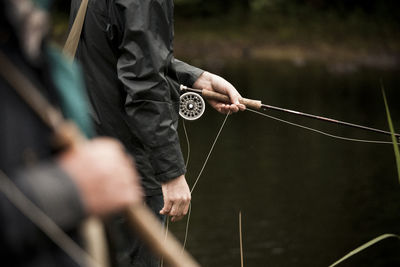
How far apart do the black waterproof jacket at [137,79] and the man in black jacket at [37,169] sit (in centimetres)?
120

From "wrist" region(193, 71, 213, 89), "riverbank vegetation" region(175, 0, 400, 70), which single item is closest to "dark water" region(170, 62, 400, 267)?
"wrist" region(193, 71, 213, 89)

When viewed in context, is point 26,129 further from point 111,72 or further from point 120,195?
point 111,72

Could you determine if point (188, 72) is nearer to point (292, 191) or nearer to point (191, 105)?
point (191, 105)

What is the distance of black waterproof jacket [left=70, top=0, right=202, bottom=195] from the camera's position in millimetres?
2250

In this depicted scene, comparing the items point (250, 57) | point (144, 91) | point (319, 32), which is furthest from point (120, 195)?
point (319, 32)

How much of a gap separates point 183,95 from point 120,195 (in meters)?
1.93

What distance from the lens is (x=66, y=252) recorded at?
3.47 feet

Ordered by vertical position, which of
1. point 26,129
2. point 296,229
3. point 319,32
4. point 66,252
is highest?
point 26,129

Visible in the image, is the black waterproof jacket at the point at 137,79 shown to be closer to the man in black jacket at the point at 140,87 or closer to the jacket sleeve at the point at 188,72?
the man in black jacket at the point at 140,87

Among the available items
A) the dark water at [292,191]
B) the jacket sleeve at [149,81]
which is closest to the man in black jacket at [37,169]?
the jacket sleeve at [149,81]

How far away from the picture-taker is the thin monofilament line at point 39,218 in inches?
38.5

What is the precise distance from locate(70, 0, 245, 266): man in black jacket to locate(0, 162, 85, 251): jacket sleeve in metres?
1.27

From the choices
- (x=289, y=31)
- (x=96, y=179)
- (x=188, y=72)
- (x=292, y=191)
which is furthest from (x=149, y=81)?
(x=289, y=31)

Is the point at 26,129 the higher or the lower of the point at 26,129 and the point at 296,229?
the higher
